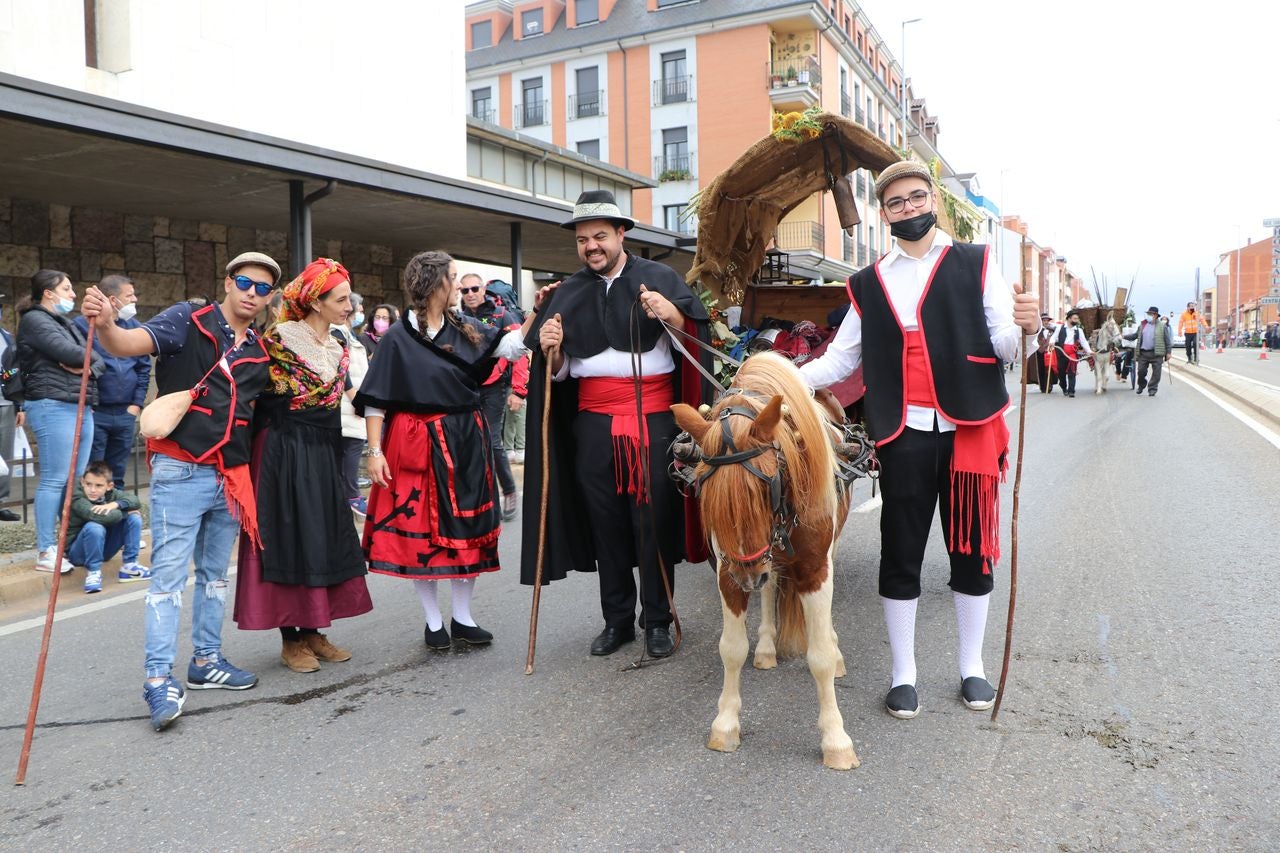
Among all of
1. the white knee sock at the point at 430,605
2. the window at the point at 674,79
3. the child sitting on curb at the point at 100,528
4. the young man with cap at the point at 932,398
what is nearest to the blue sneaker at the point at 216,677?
the white knee sock at the point at 430,605

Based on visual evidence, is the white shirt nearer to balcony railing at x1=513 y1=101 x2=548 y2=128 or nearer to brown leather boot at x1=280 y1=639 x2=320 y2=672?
brown leather boot at x1=280 y1=639 x2=320 y2=672

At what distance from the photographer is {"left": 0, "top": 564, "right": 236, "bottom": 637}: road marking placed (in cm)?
519

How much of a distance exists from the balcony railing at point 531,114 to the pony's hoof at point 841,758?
41806mm

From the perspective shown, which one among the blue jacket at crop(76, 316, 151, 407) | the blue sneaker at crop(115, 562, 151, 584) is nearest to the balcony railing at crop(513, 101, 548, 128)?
the blue jacket at crop(76, 316, 151, 407)

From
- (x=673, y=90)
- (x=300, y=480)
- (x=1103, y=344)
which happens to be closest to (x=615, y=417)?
(x=300, y=480)

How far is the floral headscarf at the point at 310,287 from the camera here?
4227 millimetres

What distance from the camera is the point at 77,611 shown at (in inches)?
216

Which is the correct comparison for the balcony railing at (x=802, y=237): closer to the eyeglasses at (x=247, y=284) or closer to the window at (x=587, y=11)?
the window at (x=587, y=11)

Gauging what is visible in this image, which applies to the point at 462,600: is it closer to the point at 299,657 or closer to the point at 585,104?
the point at 299,657

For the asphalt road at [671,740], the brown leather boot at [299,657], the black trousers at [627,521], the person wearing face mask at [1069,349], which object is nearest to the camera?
the asphalt road at [671,740]

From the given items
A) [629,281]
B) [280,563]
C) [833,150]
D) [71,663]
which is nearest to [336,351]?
[280,563]

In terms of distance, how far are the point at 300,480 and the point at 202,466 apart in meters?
0.45

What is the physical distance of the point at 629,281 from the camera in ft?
14.7

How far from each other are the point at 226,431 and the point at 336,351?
674 millimetres
